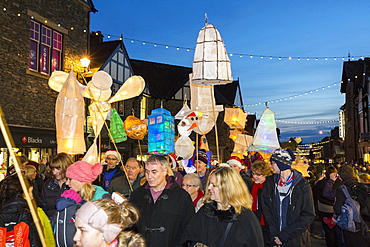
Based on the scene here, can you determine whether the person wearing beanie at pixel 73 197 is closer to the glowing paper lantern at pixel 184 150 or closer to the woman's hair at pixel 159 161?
the woman's hair at pixel 159 161

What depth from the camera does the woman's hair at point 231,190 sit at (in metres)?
3.35

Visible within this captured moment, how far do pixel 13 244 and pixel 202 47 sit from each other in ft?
13.8

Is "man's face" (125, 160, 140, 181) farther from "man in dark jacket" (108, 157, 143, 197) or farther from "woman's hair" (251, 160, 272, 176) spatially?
"woman's hair" (251, 160, 272, 176)

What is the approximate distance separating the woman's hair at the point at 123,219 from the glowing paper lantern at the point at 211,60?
3995 mm

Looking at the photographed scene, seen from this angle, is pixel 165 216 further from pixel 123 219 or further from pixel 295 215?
pixel 295 215

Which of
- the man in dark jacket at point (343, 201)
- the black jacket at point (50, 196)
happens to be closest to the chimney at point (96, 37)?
the black jacket at point (50, 196)

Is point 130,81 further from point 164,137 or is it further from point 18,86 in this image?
point 18,86

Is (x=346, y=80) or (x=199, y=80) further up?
(x=346, y=80)

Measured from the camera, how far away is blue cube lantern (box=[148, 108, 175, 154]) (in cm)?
895

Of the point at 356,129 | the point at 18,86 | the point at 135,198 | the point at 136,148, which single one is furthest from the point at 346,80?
the point at 135,198

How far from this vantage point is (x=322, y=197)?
313 inches

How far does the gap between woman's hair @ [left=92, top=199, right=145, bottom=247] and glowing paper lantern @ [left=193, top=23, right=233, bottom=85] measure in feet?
13.1

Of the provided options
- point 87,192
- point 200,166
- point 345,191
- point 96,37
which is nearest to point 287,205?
point 345,191

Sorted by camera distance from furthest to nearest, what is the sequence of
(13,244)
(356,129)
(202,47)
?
(356,129), (202,47), (13,244)
